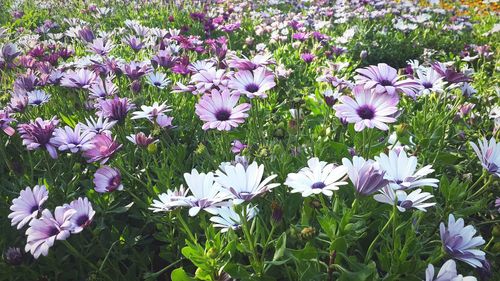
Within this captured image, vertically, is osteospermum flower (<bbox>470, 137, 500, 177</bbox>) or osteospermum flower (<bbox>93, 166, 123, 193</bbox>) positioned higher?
osteospermum flower (<bbox>470, 137, 500, 177</bbox>)

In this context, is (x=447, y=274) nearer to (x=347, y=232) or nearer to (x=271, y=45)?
(x=347, y=232)

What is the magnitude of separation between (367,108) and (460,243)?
1.45 feet

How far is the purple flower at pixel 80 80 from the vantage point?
190 cm

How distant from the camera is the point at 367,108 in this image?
49.6 inches

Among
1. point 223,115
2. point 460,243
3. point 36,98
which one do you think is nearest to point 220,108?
point 223,115

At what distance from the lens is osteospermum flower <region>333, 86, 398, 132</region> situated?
47.0 inches

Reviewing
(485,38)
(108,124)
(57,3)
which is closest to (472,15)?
(485,38)

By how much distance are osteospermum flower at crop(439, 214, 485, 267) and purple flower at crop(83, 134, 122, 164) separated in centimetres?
99

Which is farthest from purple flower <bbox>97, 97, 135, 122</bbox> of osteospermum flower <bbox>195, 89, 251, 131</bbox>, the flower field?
osteospermum flower <bbox>195, 89, 251, 131</bbox>

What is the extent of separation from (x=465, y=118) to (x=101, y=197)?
73.9 inches

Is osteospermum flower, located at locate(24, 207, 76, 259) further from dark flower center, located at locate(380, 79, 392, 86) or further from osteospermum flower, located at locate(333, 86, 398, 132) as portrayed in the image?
dark flower center, located at locate(380, 79, 392, 86)

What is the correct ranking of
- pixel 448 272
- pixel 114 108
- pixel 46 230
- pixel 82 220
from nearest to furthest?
pixel 448 272
pixel 46 230
pixel 82 220
pixel 114 108

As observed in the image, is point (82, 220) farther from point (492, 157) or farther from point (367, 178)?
point (492, 157)

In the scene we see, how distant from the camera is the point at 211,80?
5.54 ft
